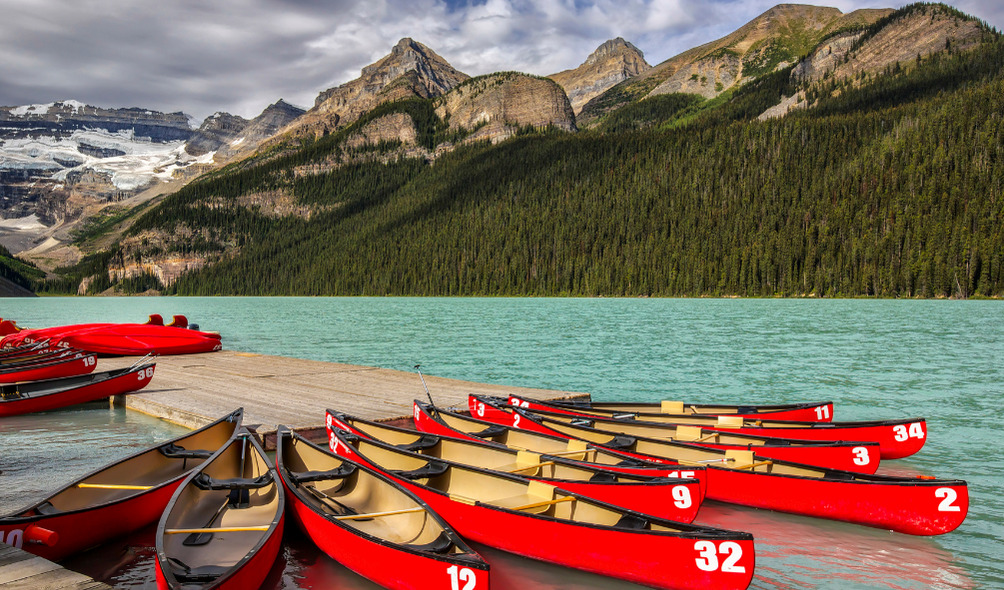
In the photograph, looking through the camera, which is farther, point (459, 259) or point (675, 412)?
point (459, 259)

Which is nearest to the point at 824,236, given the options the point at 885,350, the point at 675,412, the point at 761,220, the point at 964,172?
the point at 761,220

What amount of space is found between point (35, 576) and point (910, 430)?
12.2 metres

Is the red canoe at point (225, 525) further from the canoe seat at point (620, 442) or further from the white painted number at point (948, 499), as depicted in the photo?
the white painted number at point (948, 499)

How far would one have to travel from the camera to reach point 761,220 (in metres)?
134

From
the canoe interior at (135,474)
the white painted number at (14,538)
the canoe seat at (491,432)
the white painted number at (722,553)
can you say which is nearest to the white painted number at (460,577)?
the white painted number at (722,553)

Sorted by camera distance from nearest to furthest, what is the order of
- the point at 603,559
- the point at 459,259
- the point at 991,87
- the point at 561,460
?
the point at 603,559 < the point at 561,460 < the point at 991,87 < the point at 459,259

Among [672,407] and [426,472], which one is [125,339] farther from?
[672,407]

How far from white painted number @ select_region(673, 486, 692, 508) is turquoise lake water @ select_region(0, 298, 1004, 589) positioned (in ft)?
3.55

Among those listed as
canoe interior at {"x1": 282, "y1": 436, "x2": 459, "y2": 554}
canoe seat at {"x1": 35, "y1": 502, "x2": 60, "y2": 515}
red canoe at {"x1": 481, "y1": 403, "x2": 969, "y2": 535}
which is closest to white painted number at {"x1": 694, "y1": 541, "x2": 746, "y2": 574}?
canoe interior at {"x1": 282, "y1": 436, "x2": 459, "y2": 554}

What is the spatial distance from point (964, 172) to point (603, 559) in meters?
138

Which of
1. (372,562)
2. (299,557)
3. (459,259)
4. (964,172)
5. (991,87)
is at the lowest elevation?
(299,557)

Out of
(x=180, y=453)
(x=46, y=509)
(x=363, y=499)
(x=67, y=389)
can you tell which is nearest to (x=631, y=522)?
(x=363, y=499)

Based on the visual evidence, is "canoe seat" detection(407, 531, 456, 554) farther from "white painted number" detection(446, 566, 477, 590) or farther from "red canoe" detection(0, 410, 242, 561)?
"red canoe" detection(0, 410, 242, 561)

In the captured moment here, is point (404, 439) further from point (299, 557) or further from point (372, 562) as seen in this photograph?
point (372, 562)
